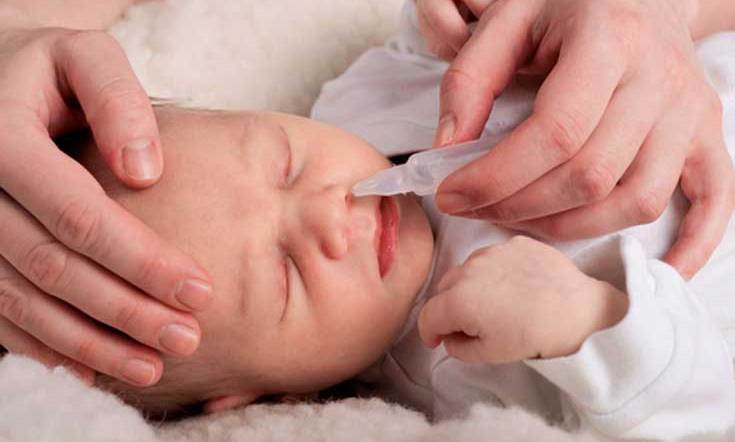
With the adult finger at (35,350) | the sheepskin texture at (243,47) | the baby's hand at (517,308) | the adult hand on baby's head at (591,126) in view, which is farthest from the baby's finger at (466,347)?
the sheepskin texture at (243,47)

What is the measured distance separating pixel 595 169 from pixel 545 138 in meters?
0.06

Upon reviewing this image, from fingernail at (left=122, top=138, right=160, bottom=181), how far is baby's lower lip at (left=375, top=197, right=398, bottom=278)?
0.27 m

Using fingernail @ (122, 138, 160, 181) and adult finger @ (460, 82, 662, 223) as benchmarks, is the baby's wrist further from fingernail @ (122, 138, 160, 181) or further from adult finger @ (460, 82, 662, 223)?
fingernail @ (122, 138, 160, 181)

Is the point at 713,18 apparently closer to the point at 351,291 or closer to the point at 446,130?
the point at 446,130

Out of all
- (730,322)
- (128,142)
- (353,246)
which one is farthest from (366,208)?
(730,322)

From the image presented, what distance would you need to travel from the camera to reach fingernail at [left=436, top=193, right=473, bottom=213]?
3.12 feet

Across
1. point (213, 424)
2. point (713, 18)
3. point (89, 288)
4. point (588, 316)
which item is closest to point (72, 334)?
point (89, 288)

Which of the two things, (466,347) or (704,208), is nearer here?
(466,347)

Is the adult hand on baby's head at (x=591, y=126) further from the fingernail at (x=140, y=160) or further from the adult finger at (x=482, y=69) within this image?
the fingernail at (x=140, y=160)

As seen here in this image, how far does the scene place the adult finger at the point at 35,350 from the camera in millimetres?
953

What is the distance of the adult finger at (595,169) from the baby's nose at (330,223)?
14 centimetres

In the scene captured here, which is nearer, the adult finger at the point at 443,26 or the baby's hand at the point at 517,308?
the baby's hand at the point at 517,308

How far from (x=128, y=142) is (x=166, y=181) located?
0.09 metres

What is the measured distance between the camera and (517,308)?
3.05ft
